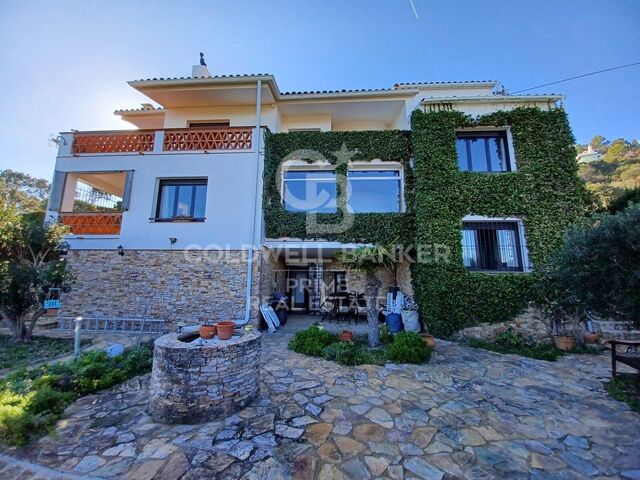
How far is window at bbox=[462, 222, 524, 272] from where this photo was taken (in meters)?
8.52

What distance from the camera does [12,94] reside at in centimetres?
844

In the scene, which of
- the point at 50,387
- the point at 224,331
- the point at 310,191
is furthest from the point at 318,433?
the point at 310,191

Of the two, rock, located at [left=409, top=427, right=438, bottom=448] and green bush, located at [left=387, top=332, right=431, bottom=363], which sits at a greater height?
green bush, located at [left=387, top=332, right=431, bottom=363]

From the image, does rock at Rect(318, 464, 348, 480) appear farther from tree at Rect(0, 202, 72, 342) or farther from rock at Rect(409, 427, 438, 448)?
tree at Rect(0, 202, 72, 342)

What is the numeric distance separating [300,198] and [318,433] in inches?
311

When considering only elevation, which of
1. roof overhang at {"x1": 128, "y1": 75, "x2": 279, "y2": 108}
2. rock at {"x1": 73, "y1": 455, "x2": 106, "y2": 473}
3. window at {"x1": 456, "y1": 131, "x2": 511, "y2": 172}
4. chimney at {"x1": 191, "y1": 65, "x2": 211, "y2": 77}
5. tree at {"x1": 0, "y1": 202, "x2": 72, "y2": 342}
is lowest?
rock at {"x1": 73, "y1": 455, "x2": 106, "y2": 473}

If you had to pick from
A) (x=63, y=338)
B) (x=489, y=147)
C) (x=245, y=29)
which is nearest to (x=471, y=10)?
(x=489, y=147)

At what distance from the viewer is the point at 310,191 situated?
1014 centimetres

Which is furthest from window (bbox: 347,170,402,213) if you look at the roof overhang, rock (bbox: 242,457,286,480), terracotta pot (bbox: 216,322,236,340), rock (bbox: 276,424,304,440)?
rock (bbox: 242,457,286,480)

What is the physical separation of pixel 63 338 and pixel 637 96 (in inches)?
853

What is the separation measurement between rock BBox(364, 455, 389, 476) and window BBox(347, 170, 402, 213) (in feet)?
25.5

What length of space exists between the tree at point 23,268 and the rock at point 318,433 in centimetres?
857

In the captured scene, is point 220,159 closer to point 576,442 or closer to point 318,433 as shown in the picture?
point 318,433

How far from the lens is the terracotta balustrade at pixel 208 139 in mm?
9680
